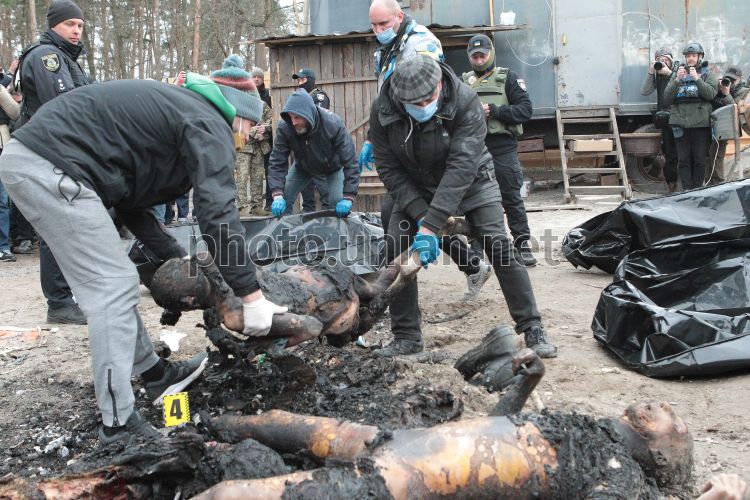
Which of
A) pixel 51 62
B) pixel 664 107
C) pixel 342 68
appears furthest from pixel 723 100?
pixel 51 62

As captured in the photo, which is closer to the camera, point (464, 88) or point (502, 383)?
point (502, 383)

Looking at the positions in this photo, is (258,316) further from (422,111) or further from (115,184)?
(422,111)

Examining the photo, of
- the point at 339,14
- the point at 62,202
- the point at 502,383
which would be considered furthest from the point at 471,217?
the point at 339,14

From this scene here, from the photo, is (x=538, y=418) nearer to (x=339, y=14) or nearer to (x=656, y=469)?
(x=656, y=469)

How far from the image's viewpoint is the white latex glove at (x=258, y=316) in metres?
2.81

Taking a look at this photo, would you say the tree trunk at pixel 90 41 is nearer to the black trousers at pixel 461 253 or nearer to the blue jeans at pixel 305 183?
the blue jeans at pixel 305 183

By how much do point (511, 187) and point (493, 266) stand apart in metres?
2.16

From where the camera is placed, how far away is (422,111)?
383 cm

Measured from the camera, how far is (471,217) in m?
4.20

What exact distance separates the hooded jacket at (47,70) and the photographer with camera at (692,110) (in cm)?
727

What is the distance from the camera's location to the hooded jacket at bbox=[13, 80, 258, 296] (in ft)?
8.90

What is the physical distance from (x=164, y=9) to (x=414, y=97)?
20.7 meters

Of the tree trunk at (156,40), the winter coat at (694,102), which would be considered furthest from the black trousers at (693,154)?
the tree trunk at (156,40)

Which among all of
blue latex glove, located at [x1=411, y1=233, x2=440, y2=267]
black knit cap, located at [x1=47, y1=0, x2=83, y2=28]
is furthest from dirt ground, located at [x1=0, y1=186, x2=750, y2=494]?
black knit cap, located at [x1=47, y1=0, x2=83, y2=28]
